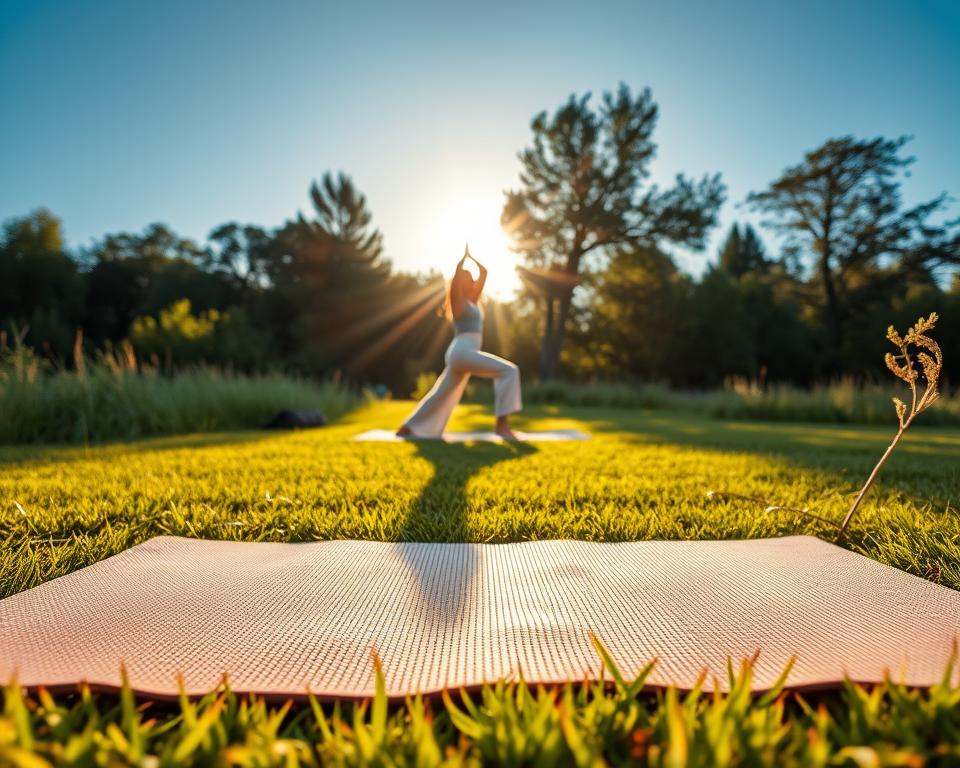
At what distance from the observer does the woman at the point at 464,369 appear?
14.7ft

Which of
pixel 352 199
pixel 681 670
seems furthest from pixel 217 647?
pixel 352 199

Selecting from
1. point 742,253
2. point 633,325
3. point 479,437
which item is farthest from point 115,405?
point 742,253

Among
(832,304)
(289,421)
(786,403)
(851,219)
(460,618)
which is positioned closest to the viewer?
(460,618)

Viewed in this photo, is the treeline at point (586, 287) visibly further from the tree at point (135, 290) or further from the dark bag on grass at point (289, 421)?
the dark bag on grass at point (289, 421)

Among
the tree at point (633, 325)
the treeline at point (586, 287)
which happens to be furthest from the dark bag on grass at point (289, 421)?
the tree at point (633, 325)

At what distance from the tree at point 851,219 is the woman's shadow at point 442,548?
75.1 feet

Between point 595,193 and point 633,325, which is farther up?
point 595,193

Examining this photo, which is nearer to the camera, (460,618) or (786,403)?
(460,618)

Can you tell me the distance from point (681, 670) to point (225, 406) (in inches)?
261

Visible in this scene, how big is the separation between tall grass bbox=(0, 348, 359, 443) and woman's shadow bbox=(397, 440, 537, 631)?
370 cm

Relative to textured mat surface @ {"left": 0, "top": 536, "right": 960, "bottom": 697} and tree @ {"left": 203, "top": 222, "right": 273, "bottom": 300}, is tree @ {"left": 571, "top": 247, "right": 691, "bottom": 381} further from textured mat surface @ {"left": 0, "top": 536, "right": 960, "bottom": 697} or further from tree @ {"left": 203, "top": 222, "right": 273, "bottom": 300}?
tree @ {"left": 203, "top": 222, "right": 273, "bottom": 300}

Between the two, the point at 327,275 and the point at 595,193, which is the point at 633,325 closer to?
the point at 595,193

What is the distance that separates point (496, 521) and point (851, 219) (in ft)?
80.0

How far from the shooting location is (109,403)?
16.8 feet
